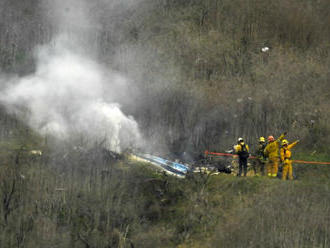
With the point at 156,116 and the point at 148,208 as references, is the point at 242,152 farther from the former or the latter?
the point at 156,116

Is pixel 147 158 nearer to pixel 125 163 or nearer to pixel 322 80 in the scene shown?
pixel 125 163

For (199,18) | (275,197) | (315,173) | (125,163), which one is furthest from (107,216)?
(199,18)

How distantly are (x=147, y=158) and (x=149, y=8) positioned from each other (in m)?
12.2

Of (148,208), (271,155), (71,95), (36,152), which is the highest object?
(71,95)

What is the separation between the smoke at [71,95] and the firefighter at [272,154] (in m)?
5.48

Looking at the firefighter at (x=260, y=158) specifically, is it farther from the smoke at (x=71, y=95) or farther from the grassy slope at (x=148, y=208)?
the smoke at (x=71, y=95)

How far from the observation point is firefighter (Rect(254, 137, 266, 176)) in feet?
62.3

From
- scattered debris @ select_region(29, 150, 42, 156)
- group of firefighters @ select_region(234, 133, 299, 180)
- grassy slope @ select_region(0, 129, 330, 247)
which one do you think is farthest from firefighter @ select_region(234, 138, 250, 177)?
scattered debris @ select_region(29, 150, 42, 156)

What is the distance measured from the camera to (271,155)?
18.8 metres

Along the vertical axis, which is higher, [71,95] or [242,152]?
[71,95]

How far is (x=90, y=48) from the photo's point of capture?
27.5 metres

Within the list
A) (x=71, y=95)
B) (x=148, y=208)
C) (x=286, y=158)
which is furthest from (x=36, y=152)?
(x=286, y=158)

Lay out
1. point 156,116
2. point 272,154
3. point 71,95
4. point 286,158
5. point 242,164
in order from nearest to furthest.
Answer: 1. point 286,158
2. point 272,154
3. point 242,164
4. point 156,116
5. point 71,95

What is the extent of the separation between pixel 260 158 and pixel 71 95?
29.6 ft
